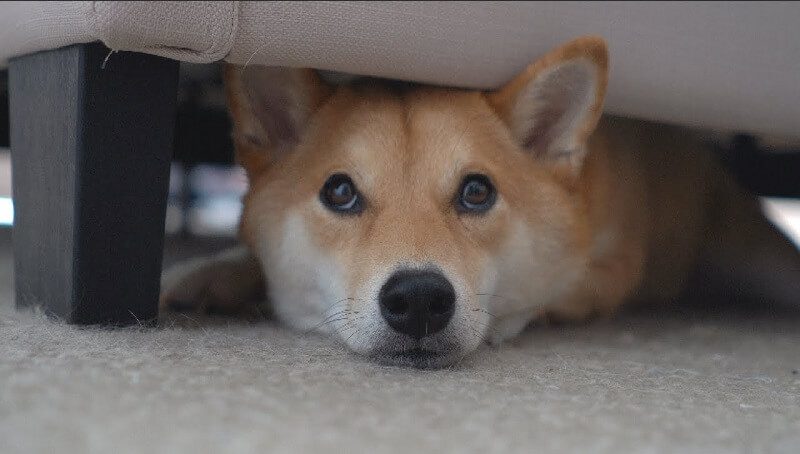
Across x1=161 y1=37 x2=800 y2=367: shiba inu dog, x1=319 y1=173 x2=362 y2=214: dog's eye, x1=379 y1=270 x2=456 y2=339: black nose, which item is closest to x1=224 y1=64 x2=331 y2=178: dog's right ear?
x1=161 y1=37 x2=800 y2=367: shiba inu dog

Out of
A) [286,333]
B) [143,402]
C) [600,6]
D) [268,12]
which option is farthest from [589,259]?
[143,402]

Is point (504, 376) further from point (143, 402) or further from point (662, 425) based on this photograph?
point (143, 402)

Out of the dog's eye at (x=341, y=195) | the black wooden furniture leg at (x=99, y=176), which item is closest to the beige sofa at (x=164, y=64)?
the black wooden furniture leg at (x=99, y=176)

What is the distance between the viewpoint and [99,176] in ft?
3.70

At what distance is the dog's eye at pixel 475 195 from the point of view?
1.36m

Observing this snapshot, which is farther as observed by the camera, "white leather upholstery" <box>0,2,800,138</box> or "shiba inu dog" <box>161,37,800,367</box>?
"shiba inu dog" <box>161,37,800,367</box>

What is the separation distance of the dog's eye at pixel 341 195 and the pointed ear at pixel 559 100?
0.34 metres

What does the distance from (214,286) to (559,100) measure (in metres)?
0.80

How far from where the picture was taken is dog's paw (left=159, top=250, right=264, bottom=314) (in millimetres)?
1441

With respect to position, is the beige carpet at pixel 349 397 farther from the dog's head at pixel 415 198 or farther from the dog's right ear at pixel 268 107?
the dog's right ear at pixel 268 107

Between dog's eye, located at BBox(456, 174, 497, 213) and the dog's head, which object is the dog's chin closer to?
the dog's head

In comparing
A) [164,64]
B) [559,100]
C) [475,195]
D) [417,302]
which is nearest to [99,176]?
[164,64]

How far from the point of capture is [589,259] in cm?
Result: 163

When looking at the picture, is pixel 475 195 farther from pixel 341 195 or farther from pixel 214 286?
pixel 214 286
